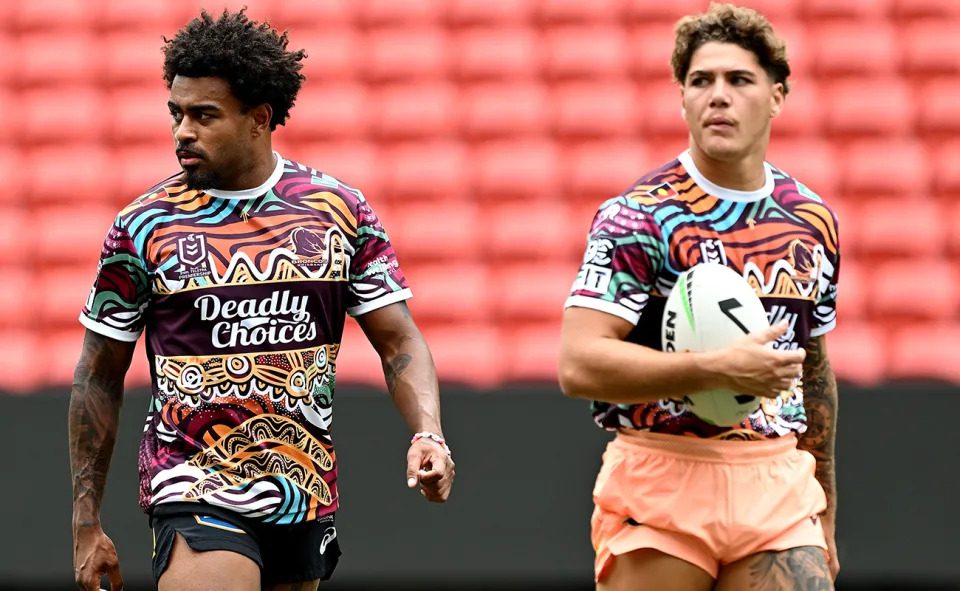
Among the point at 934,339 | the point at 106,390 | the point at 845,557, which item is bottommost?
the point at 845,557

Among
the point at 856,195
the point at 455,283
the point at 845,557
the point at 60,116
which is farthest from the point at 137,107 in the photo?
the point at 845,557

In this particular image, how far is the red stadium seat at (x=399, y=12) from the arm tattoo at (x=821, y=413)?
477cm

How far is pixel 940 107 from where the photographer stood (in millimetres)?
7770

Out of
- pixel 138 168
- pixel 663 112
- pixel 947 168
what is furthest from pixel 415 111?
pixel 947 168

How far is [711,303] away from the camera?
11.1ft

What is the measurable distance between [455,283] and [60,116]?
258 cm

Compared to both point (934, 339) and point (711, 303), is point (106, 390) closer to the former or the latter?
point (711, 303)

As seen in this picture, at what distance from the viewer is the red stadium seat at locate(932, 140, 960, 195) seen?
7.46 meters

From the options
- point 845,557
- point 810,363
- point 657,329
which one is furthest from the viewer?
point 845,557

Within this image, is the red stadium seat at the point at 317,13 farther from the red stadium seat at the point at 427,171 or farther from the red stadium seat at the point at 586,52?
the red stadium seat at the point at 586,52

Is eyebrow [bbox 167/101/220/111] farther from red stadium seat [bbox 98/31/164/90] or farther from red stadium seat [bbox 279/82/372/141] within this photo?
red stadium seat [bbox 98/31/164/90]

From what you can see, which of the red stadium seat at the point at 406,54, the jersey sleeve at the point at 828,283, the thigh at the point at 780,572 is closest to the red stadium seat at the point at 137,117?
the red stadium seat at the point at 406,54

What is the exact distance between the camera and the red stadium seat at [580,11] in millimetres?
8211

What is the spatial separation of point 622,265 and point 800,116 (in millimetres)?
4585
